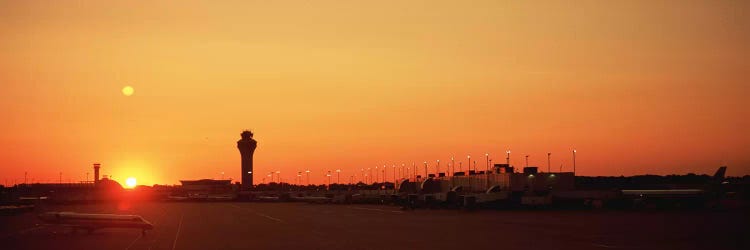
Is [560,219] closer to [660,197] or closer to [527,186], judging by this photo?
[660,197]

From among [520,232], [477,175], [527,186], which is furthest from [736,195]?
[520,232]

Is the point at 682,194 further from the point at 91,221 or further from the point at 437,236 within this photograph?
the point at 91,221

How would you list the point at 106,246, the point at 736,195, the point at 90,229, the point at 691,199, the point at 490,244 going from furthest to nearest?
the point at 736,195 → the point at 691,199 → the point at 90,229 → the point at 106,246 → the point at 490,244

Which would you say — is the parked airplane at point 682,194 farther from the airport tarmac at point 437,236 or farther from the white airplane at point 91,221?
the white airplane at point 91,221

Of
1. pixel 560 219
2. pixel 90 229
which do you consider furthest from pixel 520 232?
pixel 90 229

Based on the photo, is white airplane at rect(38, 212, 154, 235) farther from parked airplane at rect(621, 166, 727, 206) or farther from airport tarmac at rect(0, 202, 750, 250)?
parked airplane at rect(621, 166, 727, 206)

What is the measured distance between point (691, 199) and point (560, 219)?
31.0 meters

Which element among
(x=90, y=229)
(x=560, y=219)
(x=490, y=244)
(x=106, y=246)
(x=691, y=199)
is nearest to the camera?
(x=490, y=244)

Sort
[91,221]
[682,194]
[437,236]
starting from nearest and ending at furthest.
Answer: [437,236], [91,221], [682,194]

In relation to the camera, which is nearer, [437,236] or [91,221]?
[437,236]

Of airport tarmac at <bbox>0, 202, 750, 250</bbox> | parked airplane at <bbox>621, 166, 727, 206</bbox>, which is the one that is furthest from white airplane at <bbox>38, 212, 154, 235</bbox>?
parked airplane at <bbox>621, 166, 727, 206</bbox>

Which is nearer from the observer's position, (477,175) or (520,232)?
(520,232)

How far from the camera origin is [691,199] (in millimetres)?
86750

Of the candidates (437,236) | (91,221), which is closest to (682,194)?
(437,236)
